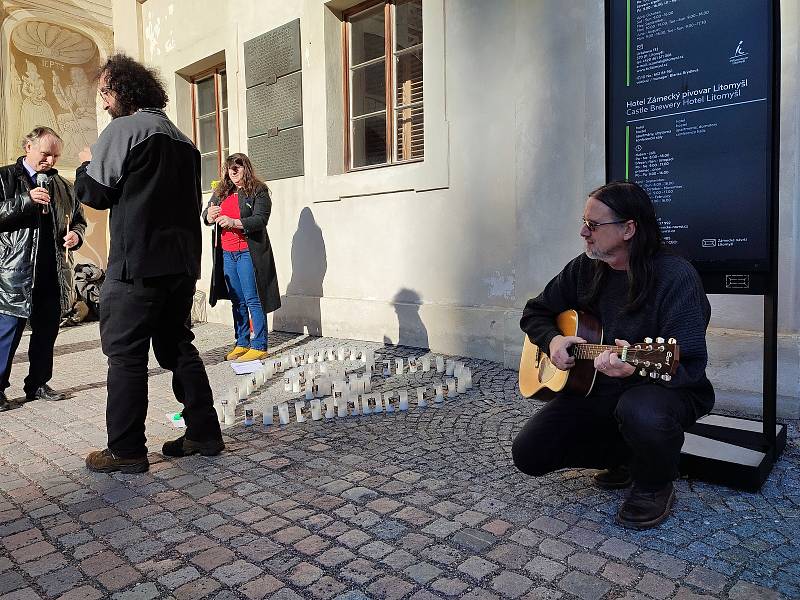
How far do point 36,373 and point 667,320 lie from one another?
4674 millimetres

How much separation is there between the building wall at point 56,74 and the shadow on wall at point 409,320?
9.85m

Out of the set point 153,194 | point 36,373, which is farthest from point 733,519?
point 36,373

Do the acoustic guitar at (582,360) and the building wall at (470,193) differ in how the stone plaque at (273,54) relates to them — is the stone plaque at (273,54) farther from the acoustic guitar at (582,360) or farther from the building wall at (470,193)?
the acoustic guitar at (582,360)

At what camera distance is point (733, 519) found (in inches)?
106

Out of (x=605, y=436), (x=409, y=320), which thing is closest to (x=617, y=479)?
(x=605, y=436)

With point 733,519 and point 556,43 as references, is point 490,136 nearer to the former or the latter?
point 556,43

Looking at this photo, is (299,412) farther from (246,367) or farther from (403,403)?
(246,367)

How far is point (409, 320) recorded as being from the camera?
6758 millimetres

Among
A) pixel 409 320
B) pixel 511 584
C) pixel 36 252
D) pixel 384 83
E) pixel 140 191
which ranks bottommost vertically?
pixel 511 584

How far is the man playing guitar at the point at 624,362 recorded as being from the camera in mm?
2580

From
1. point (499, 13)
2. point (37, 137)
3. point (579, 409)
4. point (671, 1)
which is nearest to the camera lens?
point (579, 409)

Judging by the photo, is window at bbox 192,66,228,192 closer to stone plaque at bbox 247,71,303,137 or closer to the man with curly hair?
A: stone plaque at bbox 247,71,303,137

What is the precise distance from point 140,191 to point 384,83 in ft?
15.2

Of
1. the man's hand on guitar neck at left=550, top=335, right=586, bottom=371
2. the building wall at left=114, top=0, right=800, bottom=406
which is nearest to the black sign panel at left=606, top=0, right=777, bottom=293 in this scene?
the man's hand on guitar neck at left=550, top=335, right=586, bottom=371
